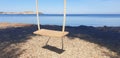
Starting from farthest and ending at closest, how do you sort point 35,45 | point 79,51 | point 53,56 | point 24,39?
point 24,39 → point 35,45 → point 79,51 → point 53,56

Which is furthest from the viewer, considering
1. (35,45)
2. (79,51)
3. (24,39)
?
(24,39)

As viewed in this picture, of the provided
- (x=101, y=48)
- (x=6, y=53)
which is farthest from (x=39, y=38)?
(x=101, y=48)

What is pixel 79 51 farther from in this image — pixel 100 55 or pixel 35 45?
pixel 35 45

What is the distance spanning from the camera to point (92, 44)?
422 inches

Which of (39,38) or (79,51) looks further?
(39,38)

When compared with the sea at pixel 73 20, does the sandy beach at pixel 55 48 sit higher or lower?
higher

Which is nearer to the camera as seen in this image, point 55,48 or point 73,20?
point 55,48

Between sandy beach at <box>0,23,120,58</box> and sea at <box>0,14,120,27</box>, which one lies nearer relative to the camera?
sandy beach at <box>0,23,120,58</box>

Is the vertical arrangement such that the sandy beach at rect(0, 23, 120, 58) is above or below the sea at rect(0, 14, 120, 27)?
above

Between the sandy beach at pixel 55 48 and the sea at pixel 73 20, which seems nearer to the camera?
the sandy beach at pixel 55 48

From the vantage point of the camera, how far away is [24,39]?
11453 mm

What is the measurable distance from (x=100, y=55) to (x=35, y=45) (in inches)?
130

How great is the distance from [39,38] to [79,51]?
295 centimetres

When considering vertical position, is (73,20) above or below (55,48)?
below
